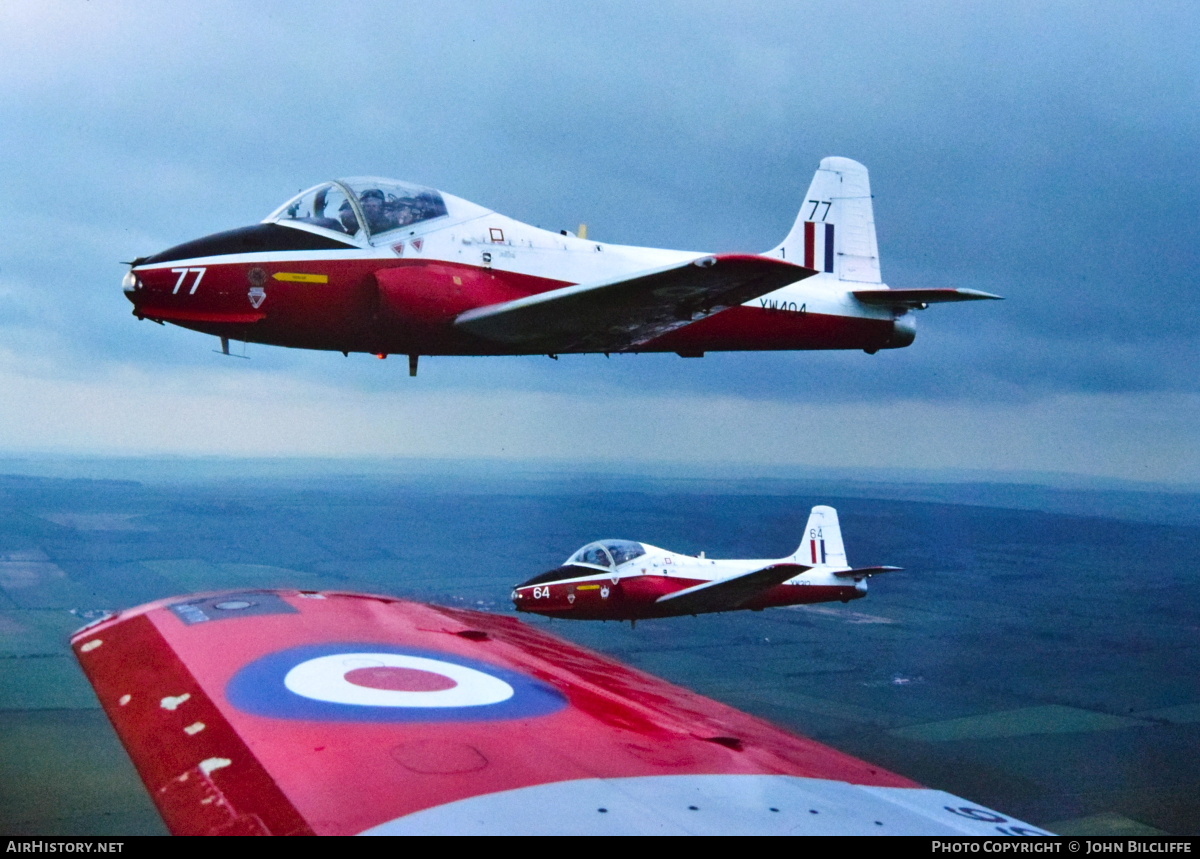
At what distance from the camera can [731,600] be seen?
1312 cm

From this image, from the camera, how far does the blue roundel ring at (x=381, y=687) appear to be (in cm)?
318

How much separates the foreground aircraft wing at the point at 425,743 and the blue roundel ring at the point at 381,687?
1cm

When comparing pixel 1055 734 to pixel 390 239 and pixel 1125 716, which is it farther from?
pixel 390 239

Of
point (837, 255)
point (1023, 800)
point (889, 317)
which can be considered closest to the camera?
point (889, 317)

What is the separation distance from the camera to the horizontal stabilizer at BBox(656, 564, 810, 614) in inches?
473

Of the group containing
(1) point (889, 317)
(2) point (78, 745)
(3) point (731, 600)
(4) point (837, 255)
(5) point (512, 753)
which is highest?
(4) point (837, 255)

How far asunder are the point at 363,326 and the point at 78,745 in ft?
67.8

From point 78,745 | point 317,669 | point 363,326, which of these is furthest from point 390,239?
point 78,745

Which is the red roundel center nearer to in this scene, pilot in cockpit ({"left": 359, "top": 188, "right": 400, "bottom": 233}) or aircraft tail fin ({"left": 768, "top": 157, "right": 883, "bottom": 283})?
pilot in cockpit ({"left": 359, "top": 188, "right": 400, "bottom": 233})

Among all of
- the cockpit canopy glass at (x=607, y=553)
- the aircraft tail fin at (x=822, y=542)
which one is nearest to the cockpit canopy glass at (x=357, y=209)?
the cockpit canopy glass at (x=607, y=553)

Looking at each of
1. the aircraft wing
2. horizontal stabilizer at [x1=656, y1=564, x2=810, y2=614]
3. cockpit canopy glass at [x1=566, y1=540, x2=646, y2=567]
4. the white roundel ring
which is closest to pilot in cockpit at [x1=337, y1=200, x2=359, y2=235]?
the aircraft wing

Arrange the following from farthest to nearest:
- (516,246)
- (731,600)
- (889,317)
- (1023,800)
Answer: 1. (1023,800)
2. (731,600)
3. (889,317)
4. (516,246)

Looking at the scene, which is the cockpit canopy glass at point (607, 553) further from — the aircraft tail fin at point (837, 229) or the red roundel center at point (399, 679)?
the red roundel center at point (399, 679)

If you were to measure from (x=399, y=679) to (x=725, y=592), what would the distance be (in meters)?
9.90
